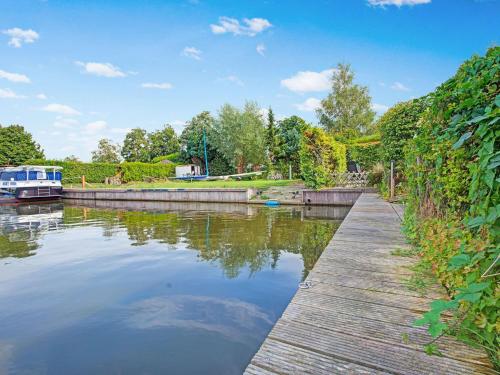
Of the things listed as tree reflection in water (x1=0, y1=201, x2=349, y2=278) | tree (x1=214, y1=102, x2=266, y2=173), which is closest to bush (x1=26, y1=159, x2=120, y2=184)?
tree (x1=214, y1=102, x2=266, y2=173)

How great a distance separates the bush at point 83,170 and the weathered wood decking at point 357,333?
31469 millimetres

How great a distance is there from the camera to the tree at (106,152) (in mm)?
49625

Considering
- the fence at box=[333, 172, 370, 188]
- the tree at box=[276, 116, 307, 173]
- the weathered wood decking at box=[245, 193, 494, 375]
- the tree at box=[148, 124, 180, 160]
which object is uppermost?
the tree at box=[148, 124, 180, 160]

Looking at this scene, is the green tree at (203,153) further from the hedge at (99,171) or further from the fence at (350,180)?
the fence at (350,180)

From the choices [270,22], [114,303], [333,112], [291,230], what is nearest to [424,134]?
[114,303]

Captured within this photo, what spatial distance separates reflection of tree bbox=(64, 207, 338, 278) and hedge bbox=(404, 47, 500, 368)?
9.38ft

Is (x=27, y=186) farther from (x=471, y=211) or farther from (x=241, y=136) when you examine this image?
(x=471, y=211)

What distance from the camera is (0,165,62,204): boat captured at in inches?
732

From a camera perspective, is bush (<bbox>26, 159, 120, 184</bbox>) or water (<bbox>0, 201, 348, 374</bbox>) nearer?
water (<bbox>0, 201, 348, 374</bbox>)

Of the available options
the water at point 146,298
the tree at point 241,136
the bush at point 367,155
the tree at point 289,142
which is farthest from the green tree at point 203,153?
the water at point 146,298

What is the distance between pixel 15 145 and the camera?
34.4 metres

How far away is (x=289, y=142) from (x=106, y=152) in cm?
3862

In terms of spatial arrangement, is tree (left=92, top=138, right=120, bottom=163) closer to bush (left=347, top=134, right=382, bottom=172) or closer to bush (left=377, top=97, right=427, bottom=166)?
bush (left=347, top=134, right=382, bottom=172)

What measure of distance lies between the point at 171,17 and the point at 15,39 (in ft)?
38.0
